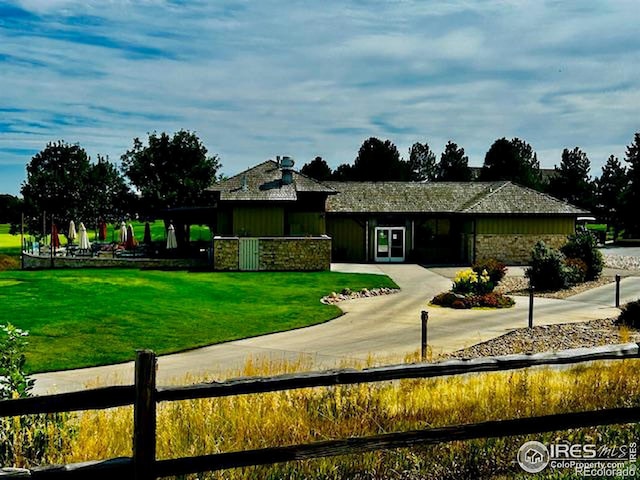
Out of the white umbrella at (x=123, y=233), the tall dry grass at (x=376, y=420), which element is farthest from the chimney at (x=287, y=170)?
the tall dry grass at (x=376, y=420)

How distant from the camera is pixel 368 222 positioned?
4422 centimetres

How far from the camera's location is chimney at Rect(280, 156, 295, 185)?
41125mm

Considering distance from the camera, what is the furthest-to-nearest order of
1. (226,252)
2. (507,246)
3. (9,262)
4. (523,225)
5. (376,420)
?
(9,262) < (523,225) < (507,246) < (226,252) < (376,420)

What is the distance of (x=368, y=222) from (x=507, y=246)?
856 cm

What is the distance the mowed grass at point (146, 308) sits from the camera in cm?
1609

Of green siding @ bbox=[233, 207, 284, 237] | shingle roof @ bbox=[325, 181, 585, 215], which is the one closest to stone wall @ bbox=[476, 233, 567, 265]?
shingle roof @ bbox=[325, 181, 585, 215]

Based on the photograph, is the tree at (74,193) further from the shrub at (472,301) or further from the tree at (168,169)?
the shrub at (472,301)

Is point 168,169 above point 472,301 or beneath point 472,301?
above

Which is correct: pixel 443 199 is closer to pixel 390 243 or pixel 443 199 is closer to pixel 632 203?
pixel 390 243

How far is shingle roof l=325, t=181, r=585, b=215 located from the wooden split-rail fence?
120ft

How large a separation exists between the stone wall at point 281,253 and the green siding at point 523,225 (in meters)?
11.1

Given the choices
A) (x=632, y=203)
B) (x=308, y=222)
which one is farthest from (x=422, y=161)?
(x=308, y=222)

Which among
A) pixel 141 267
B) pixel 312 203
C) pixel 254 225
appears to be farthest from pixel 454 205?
pixel 141 267

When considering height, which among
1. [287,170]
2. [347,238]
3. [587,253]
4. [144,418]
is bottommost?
[144,418]
